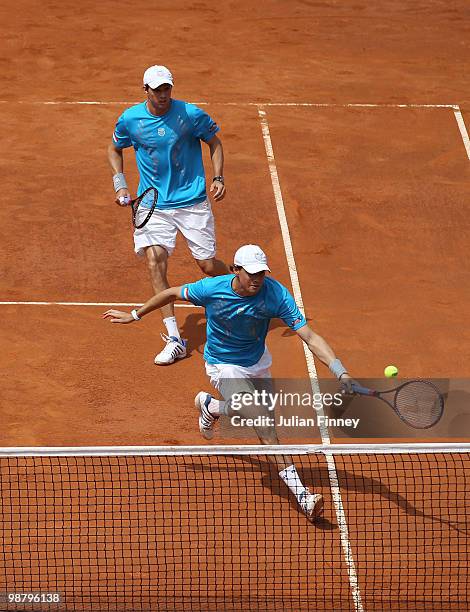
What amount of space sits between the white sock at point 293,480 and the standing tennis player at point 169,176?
2394mm

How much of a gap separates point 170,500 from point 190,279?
4.00 m

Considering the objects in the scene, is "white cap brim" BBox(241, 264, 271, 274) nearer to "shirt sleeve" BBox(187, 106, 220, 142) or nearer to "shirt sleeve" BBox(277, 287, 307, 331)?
"shirt sleeve" BBox(277, 287, 307, 331)

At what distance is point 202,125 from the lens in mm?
12016

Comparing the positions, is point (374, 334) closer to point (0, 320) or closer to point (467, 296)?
point (467, 296)

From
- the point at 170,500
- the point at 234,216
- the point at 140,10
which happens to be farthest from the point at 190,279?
the point at 140,10

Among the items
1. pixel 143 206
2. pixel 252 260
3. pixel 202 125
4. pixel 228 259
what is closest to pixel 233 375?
pixel 252 260

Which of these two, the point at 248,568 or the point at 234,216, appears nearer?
the point at 248,568

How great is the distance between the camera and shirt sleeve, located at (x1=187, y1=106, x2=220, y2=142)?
39.3ft

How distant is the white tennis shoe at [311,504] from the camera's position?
9461 millimetres

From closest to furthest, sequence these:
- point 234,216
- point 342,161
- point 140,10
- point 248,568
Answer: point 248,568
point 234,216
point 342,161
point 140,10

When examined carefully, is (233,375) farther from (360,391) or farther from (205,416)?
(360,391)

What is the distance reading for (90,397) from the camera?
11.2 meters

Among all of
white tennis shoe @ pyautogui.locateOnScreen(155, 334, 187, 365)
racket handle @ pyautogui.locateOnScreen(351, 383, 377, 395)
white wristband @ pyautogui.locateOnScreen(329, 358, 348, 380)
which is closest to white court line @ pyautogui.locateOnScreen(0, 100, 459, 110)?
white tennis shoe @ pyautogui.locateOnScreen(155, 334, 187, 365)

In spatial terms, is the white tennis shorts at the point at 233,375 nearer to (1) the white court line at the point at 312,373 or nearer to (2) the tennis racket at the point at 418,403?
(1) the white court line at the point at 312,373
